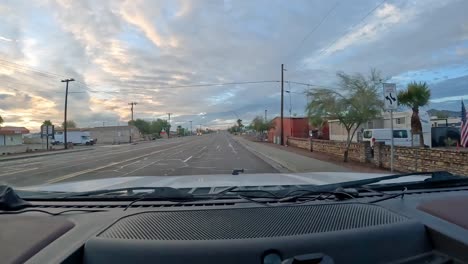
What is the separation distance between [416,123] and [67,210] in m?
27.7

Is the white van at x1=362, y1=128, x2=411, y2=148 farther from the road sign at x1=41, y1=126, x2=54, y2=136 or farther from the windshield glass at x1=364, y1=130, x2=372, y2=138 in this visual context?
the road sign at x1=41, y1=126, x2=54, y2=136

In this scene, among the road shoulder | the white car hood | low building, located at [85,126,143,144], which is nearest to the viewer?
the white car hood

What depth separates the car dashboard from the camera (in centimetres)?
165

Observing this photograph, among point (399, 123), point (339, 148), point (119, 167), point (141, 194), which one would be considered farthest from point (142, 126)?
point (141, 194)

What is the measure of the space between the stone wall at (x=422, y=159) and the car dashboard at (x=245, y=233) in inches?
441

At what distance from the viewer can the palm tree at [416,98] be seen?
25775 mm

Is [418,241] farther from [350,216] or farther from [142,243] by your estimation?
[142,243]

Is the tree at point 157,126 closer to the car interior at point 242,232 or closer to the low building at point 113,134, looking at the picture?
the low building at point 113,134

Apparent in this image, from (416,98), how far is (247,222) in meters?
27.7

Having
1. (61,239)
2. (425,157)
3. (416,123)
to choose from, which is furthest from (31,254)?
(416,123)

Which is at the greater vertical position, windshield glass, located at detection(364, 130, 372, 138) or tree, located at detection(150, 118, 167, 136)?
tree, located at detection(150, 118, 167, 136)

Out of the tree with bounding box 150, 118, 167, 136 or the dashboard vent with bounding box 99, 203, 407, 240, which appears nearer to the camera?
the dashboard vent with bounding box 99, 203, 407, 240

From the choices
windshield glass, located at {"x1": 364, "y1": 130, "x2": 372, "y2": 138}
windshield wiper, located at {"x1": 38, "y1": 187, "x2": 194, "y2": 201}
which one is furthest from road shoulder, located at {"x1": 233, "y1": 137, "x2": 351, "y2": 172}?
windshield wiper, located at {"x1": 38, "y1": 187, "x2": 194, "y2": 201}

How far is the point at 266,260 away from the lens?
5.34 feet
